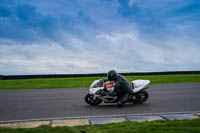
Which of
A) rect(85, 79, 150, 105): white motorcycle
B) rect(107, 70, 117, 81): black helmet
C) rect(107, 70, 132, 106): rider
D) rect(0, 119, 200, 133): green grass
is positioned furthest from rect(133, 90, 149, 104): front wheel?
rect(0, 119, 200, 133): green grass

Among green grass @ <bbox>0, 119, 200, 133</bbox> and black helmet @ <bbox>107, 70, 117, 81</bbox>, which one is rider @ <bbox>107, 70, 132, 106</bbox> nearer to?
black helmet @ <bbox>107, 70, 117, 81</bbox>

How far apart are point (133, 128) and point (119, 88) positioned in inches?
159

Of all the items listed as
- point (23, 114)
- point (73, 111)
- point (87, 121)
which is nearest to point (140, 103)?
point (73, 111)

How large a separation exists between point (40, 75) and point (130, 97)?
96.5 feet

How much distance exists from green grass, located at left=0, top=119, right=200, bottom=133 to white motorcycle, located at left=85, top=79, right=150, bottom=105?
3595 millimetres

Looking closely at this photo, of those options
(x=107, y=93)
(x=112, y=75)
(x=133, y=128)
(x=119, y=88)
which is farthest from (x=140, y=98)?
(x=133, y=128)

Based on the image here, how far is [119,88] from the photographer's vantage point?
959cm

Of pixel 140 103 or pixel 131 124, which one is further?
pixel 140 103

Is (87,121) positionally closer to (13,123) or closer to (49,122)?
(49,122)

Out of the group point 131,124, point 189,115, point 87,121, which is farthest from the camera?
point 189,115

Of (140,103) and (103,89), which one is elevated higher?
(103,89)

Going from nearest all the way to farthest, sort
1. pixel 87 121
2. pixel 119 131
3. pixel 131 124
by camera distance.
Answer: pixel 119 131 → pixel 131 124 → pixel 87 121

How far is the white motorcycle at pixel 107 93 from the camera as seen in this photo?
9.65 metres

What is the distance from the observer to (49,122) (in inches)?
263
